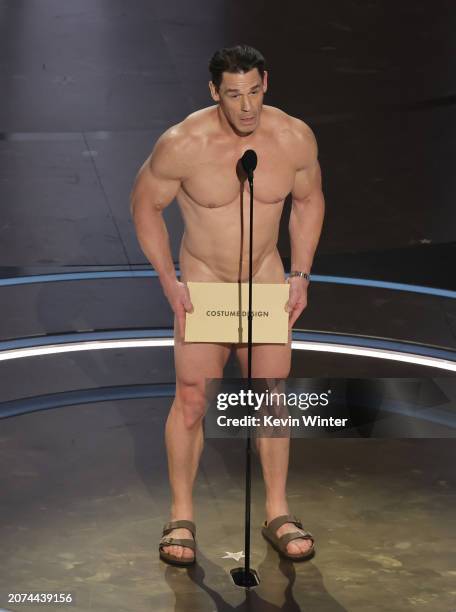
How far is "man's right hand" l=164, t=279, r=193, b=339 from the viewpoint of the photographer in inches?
188

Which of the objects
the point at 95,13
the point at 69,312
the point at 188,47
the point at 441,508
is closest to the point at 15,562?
the point at 441,508

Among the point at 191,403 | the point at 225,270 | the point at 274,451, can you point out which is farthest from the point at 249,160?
the point at 274,451

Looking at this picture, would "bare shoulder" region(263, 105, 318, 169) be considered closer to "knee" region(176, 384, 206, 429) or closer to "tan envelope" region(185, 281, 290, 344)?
"tan envelope" region(185, 281, 290, 344)

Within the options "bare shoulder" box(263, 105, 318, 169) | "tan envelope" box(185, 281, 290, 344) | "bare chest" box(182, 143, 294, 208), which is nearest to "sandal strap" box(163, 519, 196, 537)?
"tan envelope" box(185, 281, 290, 344)

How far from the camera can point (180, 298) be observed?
4789 millimetres

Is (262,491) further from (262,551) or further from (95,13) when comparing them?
(95,13)

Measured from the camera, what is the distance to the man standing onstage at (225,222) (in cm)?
465

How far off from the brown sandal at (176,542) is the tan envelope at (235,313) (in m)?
0.72

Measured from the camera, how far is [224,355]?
16.5 ft

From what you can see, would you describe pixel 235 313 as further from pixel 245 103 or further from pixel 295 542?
pixel 295 542

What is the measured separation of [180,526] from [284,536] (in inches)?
15.1

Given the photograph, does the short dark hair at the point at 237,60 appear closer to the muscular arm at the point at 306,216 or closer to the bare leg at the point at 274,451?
the muscular arm at the point at 306,216

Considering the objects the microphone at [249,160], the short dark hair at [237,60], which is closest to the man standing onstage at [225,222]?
the short dark hair at [237,60]

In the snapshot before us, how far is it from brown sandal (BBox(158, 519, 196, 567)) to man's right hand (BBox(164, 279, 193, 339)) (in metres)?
0.78
